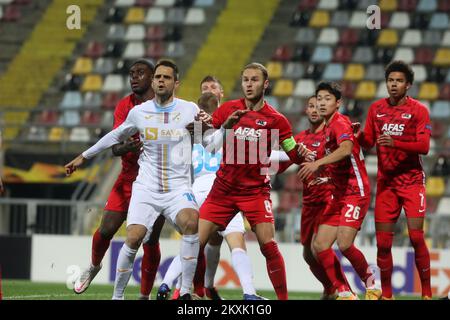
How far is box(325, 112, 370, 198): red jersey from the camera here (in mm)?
10055

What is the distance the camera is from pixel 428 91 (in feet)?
71.9

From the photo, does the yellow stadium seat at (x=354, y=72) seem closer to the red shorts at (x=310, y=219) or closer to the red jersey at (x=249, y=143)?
the red shorts at (x=310, y=219)

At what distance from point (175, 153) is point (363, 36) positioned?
574 inches

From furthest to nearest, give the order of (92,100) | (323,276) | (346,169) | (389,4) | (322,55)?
1. (389,4)
2. (92,100)
3. (322,55)
4. (323,276)
5. (346,169)

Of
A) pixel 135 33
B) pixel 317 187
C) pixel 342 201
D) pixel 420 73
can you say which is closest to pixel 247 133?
pixel 342 201

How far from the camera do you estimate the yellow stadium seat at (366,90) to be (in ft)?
72.6

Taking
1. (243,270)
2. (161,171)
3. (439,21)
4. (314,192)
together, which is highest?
(439,21)

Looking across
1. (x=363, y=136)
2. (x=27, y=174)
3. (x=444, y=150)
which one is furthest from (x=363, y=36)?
(x=363, y=136)

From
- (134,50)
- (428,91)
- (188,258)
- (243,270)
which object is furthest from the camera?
(134,50)

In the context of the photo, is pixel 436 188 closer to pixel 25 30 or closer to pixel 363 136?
pixel 363 136

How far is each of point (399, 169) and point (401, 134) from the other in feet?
1.12

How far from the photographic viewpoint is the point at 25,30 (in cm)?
2589

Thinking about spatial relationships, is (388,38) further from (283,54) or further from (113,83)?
(113,83)

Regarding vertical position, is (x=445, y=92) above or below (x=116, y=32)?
below
